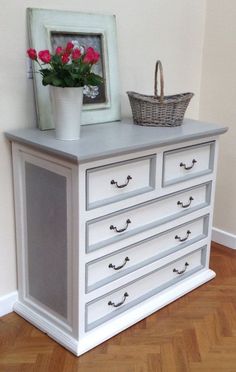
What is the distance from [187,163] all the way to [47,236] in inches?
29.3

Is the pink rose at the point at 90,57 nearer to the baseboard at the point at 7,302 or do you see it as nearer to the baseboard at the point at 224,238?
the baseboard at the point at 7,302

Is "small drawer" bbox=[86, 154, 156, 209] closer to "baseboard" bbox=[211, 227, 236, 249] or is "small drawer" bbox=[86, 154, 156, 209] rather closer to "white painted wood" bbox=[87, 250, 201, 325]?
"white painted wood" bbox=[87, 250, 201, 325]

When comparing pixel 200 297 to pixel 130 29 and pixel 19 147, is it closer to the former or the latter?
pixel 19 147

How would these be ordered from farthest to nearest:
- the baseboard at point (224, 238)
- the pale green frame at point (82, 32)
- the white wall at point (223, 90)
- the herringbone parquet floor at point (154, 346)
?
the baseboard at point (224, 238), the white wall at point (223, 90), the pale green frame at point (82, 32), the herringbone parquet floor at point (154, 346)

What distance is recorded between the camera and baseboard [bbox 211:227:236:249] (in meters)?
2.93

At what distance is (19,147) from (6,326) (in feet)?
2.66

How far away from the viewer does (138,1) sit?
7.90ft

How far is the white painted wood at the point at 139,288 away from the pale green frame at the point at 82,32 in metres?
0.79

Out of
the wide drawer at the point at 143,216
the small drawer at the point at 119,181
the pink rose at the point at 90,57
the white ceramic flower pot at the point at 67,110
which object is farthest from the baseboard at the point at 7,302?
the pink rose at the point at 90,57

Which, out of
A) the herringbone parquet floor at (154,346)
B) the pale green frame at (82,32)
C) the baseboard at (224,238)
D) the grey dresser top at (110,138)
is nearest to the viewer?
the grey dresser top at (110,138)

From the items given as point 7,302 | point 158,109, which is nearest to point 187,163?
point 158,109

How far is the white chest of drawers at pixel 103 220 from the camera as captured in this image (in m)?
1.82

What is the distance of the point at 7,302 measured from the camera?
2.20 meters

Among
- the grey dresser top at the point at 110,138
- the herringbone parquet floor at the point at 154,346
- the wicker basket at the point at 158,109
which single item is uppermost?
the wicker basket at the point at 158,109
